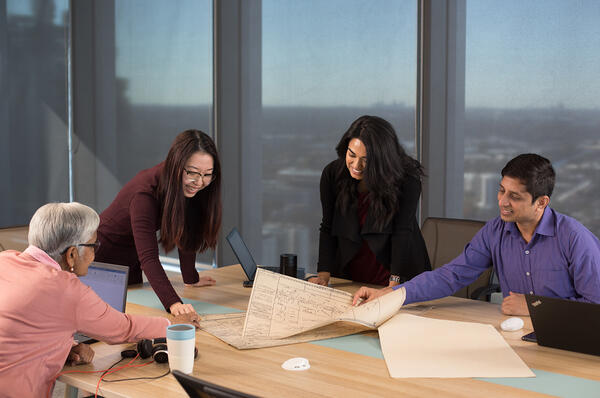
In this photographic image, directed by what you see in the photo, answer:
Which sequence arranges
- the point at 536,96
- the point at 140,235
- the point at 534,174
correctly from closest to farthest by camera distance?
the point at 534,174
the point at 140,235
the point at 536,96

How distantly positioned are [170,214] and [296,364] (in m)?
0.99

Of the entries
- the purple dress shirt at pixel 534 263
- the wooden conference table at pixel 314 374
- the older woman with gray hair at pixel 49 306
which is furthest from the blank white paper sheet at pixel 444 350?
the older woman with gray hair at pixel 49 306

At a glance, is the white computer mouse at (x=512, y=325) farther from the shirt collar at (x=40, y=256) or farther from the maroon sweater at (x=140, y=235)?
the shirt collar at (x=40, y=256)

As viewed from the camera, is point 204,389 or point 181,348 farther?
point 181,348

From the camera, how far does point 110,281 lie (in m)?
2.14

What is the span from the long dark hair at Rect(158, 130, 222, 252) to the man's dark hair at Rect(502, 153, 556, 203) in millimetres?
1219

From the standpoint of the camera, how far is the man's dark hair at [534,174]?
2.29 m

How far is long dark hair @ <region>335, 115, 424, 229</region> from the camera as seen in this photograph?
2.74 metres

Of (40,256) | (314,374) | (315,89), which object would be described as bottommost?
(314,374)

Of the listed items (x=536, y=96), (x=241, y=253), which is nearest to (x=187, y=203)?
(x=241, y=253)

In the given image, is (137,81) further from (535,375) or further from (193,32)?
(535,375)

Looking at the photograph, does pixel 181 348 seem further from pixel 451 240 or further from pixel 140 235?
pixel 451 240

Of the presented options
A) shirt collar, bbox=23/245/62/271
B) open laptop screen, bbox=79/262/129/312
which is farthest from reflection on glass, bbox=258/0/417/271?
shirt collar, bbox=23/245/62/271

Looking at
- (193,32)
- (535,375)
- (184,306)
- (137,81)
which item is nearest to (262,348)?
(184,306)
